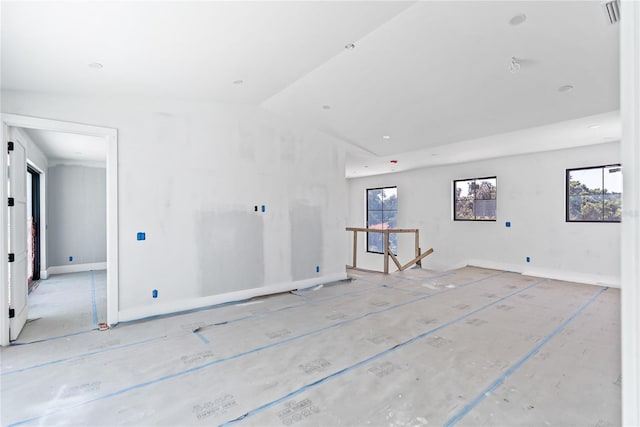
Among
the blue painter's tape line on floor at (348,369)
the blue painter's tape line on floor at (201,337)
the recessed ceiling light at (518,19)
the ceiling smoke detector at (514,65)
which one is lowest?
the blue painter's tape line on floor at (348,369)

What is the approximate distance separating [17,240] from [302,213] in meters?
3.85

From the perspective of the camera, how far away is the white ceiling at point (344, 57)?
8.39ft

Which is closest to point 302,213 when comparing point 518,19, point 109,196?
point 109,196

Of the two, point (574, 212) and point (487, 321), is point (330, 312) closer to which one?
point (487, 321)

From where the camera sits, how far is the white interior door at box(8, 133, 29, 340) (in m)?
3.52

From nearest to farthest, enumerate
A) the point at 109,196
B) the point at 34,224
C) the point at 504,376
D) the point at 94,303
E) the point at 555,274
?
the point at 504,376 → the point at 109,196 → the point at 94,303 → the point at 34,224 → the point at 555,274

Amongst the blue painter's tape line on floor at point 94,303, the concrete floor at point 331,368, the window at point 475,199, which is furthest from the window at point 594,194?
the blue painter's tape line on floor at point 94,303

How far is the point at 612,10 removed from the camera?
2562 mm

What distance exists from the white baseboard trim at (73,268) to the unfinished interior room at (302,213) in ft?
0.22

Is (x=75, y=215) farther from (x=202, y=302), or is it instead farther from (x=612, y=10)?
(x=612, y=10)

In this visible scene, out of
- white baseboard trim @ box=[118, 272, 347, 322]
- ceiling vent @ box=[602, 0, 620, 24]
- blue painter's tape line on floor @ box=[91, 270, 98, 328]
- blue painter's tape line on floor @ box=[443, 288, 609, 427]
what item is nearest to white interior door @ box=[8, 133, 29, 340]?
blue painter's tape line on floor @ box=[91, 270, 98, 328]

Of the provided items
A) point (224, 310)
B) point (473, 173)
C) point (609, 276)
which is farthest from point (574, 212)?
point (224, 310)

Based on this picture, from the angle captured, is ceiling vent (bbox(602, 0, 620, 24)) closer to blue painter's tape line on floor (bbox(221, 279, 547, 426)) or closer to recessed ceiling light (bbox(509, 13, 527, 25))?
recessed ceiling light (bbox(509, 13, 527, 25))

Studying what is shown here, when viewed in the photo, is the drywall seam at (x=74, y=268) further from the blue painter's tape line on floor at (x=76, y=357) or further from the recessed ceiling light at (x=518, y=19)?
the recessed ceiling light at (x=518, y=19)
